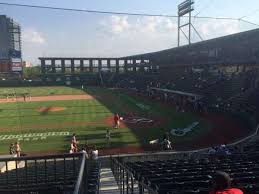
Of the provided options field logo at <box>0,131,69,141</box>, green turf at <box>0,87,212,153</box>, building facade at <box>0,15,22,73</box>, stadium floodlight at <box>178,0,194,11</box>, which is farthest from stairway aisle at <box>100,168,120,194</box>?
stadium floodlight at <box>178,0,194,11</box>

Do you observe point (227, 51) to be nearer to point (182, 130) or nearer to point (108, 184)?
point (182, 130)

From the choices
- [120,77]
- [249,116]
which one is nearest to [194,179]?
[249,116]

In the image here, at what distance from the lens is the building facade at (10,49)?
4937 centimetres

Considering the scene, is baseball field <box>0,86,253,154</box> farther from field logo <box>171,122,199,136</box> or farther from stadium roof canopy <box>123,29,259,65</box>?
stadium roof canopy <box>123,29,259,65</box>

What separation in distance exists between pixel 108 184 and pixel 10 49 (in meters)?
49.0

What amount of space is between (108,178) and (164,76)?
216 feet

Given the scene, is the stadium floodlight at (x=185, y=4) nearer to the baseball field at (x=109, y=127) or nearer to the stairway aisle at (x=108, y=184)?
the baseball field at (x=109, y=127)

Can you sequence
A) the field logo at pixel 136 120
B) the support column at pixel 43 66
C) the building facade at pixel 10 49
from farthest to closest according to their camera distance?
the support column at pixel 43 66
the building facade at pixel 10 49
the field logo at pixel 136 120

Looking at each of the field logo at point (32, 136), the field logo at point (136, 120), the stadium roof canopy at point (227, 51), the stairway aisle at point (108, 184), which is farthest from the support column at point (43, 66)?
the stairway aisle at point (108, 184)

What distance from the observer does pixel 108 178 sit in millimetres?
15500

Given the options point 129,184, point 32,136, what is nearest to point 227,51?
point 32,136

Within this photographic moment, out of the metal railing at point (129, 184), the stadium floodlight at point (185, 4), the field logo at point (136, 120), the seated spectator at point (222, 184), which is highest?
the stadium floodlight at point (185, 4)

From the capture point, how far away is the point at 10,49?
5856 centimetres

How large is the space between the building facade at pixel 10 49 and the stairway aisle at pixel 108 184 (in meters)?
33.2
